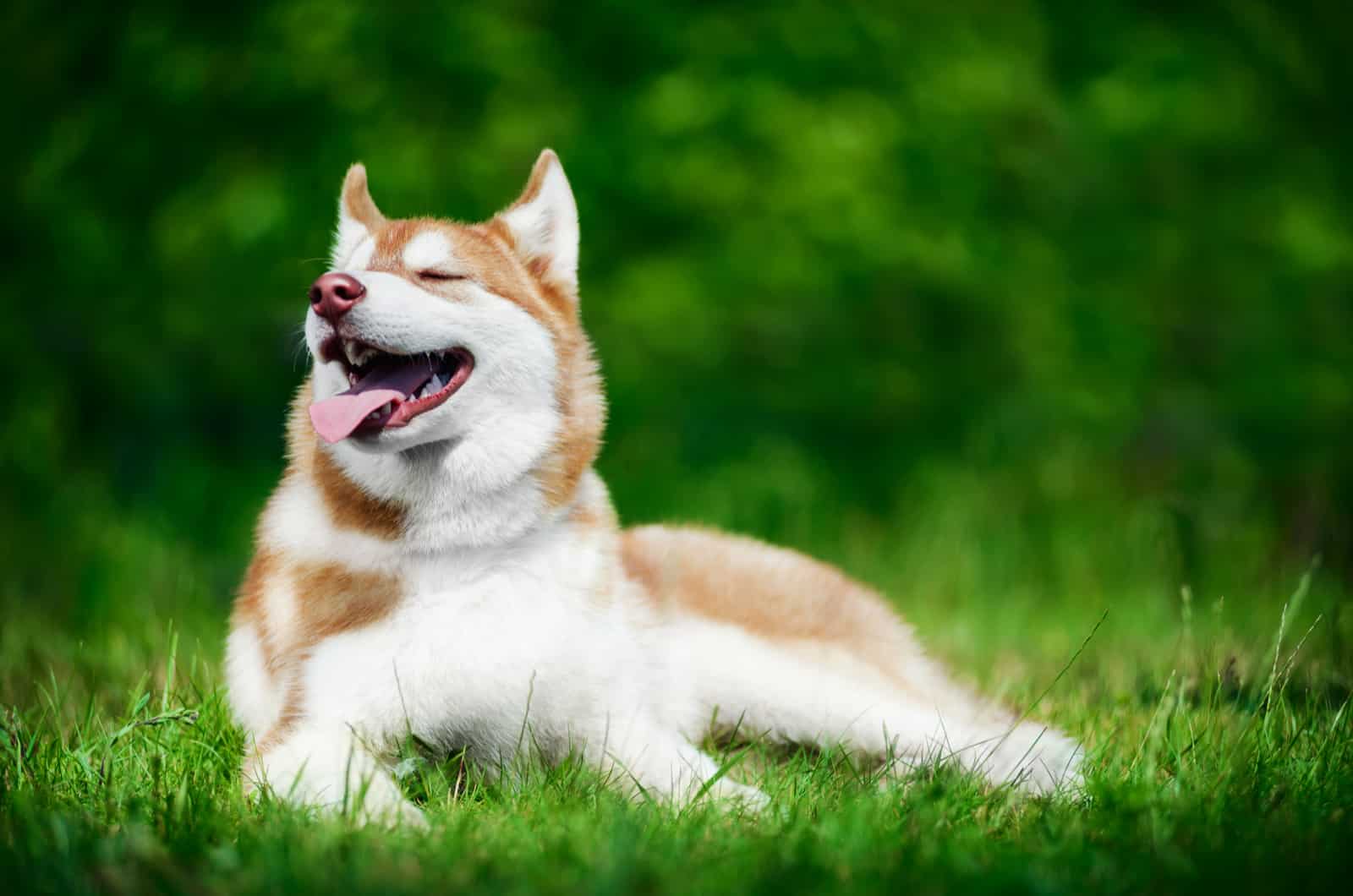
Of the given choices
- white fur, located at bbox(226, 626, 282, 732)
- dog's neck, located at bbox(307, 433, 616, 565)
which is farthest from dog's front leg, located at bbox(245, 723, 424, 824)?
dog's neck, located at bbox(307, 433, 616, 565)

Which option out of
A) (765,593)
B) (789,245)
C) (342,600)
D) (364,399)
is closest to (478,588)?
(342,600)

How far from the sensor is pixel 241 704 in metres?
2.97

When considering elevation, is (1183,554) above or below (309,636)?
below

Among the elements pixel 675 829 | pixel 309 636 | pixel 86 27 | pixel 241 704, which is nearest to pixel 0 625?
pixel 241 704

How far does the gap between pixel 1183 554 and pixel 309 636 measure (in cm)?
459

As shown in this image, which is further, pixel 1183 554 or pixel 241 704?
pixel 1183 554

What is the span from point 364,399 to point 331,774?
80 cm

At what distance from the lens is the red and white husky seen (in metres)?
2.63

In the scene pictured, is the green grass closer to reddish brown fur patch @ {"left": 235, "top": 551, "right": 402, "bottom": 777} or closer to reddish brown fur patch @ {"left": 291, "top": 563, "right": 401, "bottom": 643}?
reddish brown fur patch @ {"left": 235, "top": 551, "right": 402, "bottom": 777}

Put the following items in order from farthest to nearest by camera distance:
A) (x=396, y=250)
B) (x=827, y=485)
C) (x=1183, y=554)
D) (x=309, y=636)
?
(x=827, y=485) → (x=1183, y=554) → (x=396, y=250) → (x=309, y=636)

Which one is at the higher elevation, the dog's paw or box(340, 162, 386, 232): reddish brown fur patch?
box(340, 162, 386, 232): reddish brown fur patch

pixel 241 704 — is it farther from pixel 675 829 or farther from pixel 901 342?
pixel 901 342

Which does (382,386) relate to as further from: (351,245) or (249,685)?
(249,685)

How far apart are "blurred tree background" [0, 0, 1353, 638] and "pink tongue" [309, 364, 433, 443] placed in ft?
12.2
